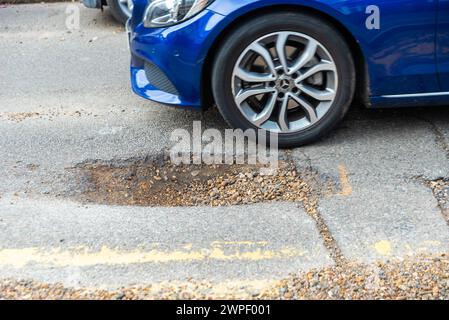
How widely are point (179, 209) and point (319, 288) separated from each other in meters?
0.96

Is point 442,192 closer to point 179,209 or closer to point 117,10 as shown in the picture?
point 179,209

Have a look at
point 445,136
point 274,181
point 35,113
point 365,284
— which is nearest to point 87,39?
point 35,113

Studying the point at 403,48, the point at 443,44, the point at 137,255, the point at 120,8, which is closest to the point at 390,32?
the point at 403,48

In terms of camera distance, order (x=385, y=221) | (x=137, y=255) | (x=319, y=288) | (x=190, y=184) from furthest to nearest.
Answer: (x=190, y=184) → (x=385, y=221) → (x=137, y=255) → (x=319, y=288)

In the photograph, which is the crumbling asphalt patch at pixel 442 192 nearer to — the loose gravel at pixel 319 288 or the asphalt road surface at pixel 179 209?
the asphalt road surface at pixel 179 209

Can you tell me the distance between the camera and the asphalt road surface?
9.11 ft

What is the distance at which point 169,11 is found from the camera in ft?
11.7

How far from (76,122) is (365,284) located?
2.48 metres

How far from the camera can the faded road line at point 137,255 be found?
2.80 metres

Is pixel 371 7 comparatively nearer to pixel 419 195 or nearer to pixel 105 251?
pixel 419 195

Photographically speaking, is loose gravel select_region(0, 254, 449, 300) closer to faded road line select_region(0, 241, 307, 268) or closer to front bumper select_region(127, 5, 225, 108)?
faded road line select_region(0, 241, 307, 268)

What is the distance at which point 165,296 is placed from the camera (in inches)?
101

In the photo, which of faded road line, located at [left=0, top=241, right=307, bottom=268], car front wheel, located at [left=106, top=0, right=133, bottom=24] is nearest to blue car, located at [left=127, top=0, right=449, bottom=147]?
faded road line, located at [left=0, top=241, right=307, bottom=268]
